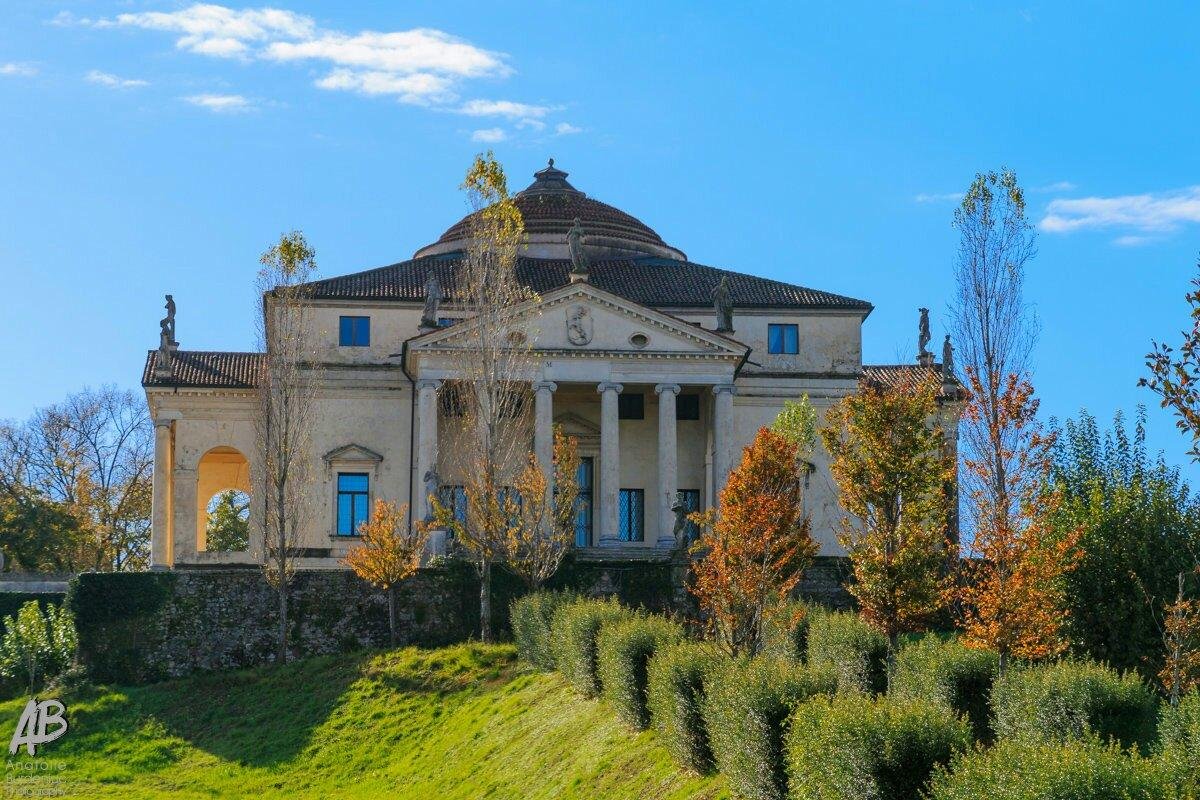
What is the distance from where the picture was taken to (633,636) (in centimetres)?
3344

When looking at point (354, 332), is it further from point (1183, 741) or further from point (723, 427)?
point (1183, 741)

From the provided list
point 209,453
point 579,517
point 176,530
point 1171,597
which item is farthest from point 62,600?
point 1171,597

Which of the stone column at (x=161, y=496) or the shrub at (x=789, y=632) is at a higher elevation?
the stone column at (x=161, y=496)

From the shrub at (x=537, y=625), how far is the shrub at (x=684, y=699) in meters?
11.1

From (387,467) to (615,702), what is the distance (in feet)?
94.8

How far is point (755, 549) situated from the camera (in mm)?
35969

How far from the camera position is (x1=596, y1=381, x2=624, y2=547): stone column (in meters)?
57.8

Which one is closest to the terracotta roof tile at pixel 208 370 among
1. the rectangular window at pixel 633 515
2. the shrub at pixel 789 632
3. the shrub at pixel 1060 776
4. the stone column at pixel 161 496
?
the stone column at pixel 161 496

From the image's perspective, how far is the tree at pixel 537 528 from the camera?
48.3m

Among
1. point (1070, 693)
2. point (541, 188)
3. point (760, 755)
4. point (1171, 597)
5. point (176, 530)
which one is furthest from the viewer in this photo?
point (541, 188)

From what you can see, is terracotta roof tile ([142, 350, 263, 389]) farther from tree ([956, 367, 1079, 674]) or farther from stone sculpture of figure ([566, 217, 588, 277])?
tree ([956, 367, 1079, 674])

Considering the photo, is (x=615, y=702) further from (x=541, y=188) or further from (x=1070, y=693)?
(x=541, y=188)

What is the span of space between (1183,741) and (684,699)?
8762 millimetres

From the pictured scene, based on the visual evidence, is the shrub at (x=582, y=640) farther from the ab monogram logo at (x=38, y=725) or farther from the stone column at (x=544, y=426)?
the stone column at (x=544, y=426)
